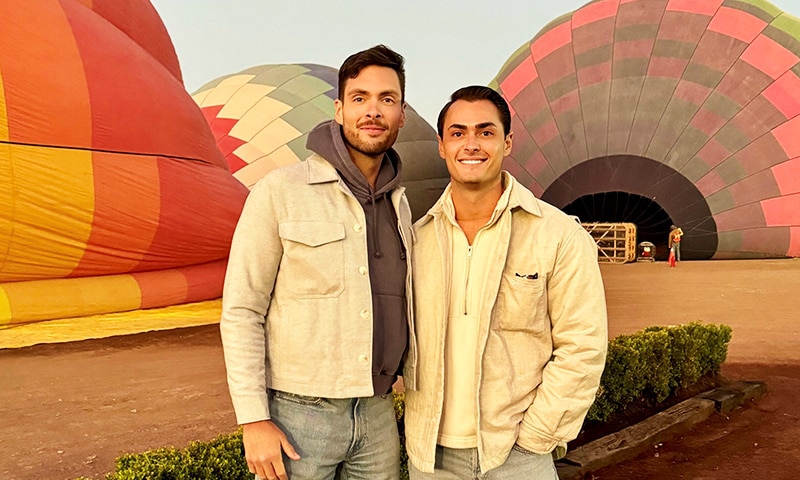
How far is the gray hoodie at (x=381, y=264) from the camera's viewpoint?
2010 mm

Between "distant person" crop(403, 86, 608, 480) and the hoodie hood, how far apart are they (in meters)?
0.21

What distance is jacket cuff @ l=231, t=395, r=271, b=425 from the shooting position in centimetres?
184

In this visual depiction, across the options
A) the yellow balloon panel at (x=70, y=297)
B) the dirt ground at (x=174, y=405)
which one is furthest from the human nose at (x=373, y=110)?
the yellow balloon panel at (x=70, y=297)

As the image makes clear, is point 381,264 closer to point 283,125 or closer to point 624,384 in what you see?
point 624,384

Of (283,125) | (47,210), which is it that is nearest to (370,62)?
(47,210)

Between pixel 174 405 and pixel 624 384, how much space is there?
3.31 meters

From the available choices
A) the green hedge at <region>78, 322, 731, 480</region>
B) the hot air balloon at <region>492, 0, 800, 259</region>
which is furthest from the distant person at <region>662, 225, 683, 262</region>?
the green hedge at <region>78, 322, 731, 480</region>

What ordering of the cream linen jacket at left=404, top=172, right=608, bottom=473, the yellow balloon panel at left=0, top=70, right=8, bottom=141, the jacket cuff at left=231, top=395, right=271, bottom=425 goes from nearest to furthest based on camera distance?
the jacket cuff at left=231, top=395, right=271, bottom=425
the cream linen jacket at left=404, top=172, right=608, bottom=473
the yellow balloon panel at left=0, top=70, right=8, bottom=141

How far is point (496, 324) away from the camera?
203 centimetres

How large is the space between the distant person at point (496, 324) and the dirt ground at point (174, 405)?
2.12 meters

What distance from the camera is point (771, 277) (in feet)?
44.8

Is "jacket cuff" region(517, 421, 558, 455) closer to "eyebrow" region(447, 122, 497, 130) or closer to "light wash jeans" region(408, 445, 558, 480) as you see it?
"light wash jeans" region(408, 445, 558, 480)

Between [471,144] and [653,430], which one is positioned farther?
[653,430]

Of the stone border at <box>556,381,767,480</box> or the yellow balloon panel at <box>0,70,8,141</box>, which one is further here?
the yellow balloon panel at <box>0,70,8,141</box>
